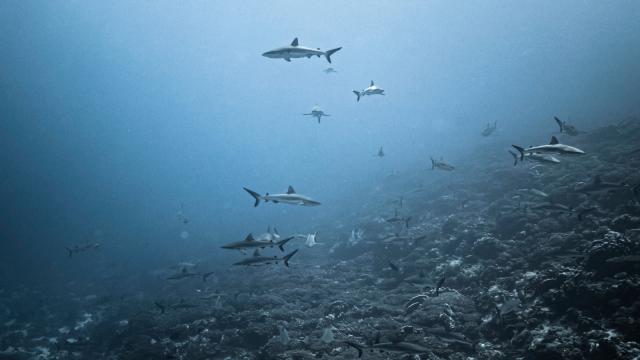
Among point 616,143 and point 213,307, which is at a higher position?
point 616,143

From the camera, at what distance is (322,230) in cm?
3039

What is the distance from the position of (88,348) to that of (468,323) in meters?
14.5

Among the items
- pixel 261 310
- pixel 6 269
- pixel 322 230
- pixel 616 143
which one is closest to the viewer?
pixel 261 310

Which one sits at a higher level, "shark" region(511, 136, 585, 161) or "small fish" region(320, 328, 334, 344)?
"shark" region(511, 136, 585, 161)

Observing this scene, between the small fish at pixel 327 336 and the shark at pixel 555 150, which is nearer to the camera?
the shark at pixel 555 150

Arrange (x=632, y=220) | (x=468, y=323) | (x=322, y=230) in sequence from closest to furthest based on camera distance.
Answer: (x=468, y=323) < (x=632, y=220) < (x=322, y=230)

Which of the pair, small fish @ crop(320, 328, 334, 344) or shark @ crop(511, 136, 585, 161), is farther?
small fish @ crop(320, 328, 334, 344)

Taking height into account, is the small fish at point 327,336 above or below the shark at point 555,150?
below

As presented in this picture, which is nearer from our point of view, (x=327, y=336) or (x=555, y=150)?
(x=555, y=150)

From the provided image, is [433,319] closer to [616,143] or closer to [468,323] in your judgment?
[468,323]

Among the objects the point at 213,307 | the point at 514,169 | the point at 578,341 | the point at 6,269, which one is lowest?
the point at 6,269

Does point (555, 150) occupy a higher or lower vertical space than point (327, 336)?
higher

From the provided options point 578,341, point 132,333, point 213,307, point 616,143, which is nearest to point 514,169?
point 616,143

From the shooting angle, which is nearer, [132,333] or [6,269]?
[132,333]
